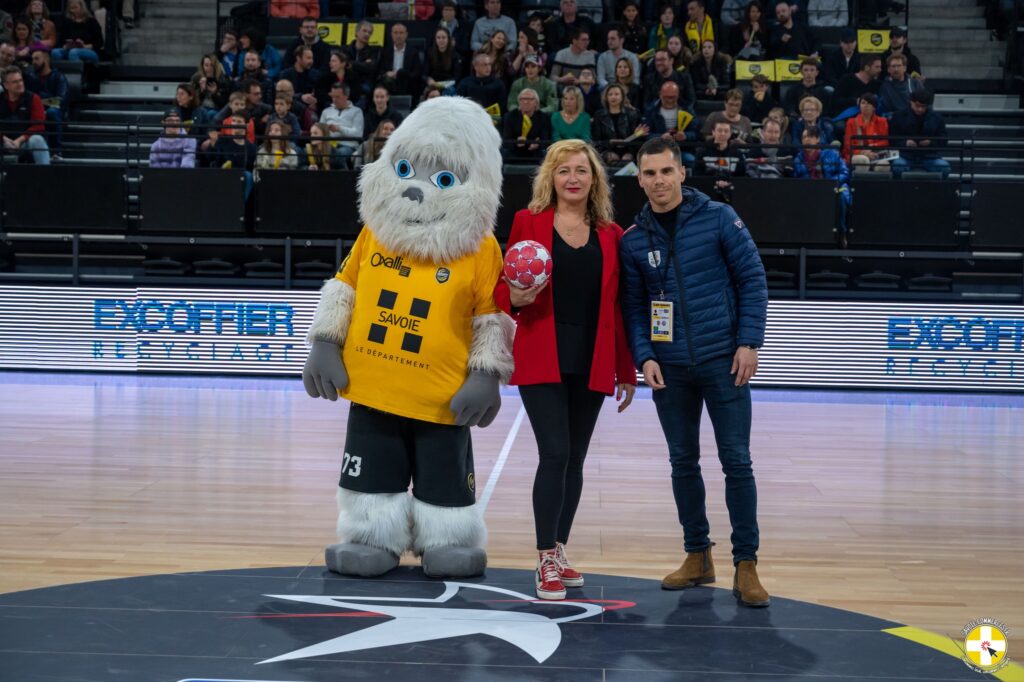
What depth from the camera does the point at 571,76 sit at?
507 inches

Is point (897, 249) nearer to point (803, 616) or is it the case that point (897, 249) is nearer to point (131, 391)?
point (131, 391)

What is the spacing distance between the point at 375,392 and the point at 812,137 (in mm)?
8220

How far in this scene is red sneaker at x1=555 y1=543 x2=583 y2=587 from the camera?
14.7ft

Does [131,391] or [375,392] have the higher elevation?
[375,392]

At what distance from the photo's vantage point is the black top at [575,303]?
14.3 ft

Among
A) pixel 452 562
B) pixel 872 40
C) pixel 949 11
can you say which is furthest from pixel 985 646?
pixel 949 11

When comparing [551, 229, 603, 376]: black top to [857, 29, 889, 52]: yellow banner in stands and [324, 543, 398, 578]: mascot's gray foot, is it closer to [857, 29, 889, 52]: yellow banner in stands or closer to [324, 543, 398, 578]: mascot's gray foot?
[324, 543, 398, 578]: mascot's gray foot

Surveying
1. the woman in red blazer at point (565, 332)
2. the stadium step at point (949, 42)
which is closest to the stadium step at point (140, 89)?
the stadium step at point (949, 42)

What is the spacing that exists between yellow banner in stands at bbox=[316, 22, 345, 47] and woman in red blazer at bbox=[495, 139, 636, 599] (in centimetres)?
1100

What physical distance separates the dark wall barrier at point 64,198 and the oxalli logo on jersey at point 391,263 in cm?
810

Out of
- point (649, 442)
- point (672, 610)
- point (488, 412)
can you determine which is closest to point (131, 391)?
point (649, 442)

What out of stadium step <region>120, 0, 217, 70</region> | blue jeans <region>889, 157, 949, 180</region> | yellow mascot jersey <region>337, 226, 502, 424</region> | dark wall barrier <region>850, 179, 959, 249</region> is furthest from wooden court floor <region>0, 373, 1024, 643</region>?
stadium step <region>120, 0, 217, 70</region>

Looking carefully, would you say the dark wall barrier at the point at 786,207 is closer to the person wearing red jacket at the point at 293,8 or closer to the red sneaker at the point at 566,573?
the person wearing red jacket at the point at 293,8

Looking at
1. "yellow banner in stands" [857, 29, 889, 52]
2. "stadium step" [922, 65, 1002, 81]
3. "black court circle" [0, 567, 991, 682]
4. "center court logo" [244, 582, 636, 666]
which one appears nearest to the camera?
"black court circle" [0, 567, 991, 682]
